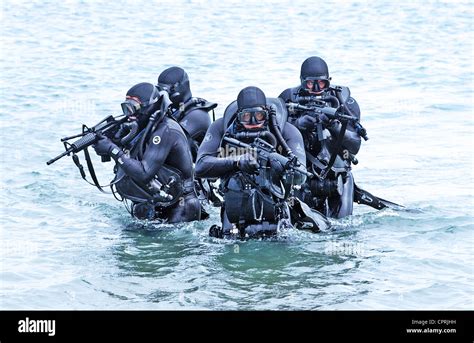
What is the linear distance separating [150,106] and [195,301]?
8.04 ft

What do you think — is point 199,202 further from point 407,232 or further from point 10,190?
point 10,190

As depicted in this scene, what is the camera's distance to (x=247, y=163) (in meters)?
11.1

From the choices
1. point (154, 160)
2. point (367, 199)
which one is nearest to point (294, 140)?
point (154, 160)

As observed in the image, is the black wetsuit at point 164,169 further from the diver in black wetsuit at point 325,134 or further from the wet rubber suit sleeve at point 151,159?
the diver in black wetsuit at point 325,134

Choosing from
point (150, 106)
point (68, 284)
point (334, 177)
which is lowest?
point (68, 284)

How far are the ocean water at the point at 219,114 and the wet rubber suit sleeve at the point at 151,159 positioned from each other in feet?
2.64

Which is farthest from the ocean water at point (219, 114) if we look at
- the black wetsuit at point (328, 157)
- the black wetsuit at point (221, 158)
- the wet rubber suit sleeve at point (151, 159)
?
the wet rubber suit sleeve at point (151, 159)

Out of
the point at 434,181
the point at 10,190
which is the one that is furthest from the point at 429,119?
the point at 10,190

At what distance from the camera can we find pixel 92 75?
77.3 feet

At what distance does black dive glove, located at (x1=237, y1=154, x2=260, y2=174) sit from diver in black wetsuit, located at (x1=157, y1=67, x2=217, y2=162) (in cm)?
181

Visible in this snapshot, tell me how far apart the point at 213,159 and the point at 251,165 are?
0.48m

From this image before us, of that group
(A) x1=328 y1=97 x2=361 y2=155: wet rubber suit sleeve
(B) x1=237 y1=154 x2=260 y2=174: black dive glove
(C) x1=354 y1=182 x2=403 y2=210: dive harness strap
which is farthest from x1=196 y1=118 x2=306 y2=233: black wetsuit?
(C) x1=354 y1=182 x2=403 y2=210: dive harness strap

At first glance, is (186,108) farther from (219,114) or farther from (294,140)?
(219,114)

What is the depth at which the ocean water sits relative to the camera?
10945 mm
